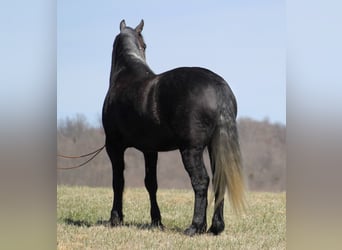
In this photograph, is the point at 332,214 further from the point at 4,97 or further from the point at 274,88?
the point at 4,97

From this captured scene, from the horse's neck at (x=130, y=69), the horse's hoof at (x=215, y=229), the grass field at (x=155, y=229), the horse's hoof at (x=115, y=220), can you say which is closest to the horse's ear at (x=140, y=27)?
the horse's neck at (x=130, y=69)

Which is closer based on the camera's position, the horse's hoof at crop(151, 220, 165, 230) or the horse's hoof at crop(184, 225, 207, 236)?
the horse's hoof at crop(184, 225, 207, 236)

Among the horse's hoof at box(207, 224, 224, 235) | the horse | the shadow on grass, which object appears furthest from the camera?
the shadow on grass

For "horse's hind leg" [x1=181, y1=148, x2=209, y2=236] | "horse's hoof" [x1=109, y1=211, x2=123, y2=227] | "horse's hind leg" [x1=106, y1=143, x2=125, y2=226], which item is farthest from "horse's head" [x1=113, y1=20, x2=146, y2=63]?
"horse's hoof" [x1=109, y1=211, x2=123, y2=227]

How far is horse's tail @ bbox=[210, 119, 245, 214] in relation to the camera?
311 centimetres

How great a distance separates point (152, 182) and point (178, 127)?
43cm

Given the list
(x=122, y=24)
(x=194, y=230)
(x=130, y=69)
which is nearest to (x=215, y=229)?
(x=194, y=230)

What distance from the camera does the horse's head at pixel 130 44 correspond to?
11.3 feet

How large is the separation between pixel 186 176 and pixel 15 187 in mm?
989

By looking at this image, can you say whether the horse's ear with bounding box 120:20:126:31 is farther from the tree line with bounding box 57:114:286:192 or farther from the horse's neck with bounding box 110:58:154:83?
the tree line with bounding box 57:114:286:192

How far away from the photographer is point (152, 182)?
11.1 ft

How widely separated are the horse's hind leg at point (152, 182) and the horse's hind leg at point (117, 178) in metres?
0.16

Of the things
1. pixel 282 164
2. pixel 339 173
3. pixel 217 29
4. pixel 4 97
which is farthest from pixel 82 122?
pixel 339 173

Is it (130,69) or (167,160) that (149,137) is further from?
(130,69)
